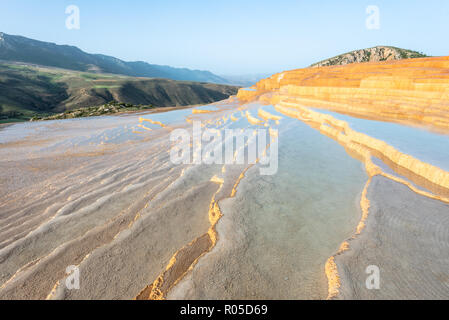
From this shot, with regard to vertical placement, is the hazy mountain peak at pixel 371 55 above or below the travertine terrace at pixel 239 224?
above

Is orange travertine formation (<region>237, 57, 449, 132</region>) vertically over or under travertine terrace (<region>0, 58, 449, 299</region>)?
over

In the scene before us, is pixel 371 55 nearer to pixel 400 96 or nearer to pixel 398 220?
pixel 400 96

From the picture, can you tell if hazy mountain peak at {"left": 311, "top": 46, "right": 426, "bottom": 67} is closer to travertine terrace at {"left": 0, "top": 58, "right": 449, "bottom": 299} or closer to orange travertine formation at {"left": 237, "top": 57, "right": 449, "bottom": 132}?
orange travertine formation at {"left": 237, "top": 57, "right": 449, "bottom": 132}

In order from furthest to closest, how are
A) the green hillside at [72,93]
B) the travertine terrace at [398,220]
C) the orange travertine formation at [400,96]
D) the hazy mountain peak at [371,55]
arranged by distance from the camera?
1. the hazy mountain peak at [371,55]
2. the green hillside at [72,93]
3. the orange travertine formation at [400,96]
4. the travertine terrace at [398,220]

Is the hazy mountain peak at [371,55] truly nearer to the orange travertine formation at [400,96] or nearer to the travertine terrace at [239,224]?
the orange travertine formation at [400,96]

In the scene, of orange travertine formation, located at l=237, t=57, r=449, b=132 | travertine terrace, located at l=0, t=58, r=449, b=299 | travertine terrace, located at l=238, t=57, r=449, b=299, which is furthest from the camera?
orange travertine formation, located at l=237, t=57, r=449, b=132

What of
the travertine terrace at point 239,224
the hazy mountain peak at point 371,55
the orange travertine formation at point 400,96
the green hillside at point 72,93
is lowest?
the travertine terrace at point 239,224

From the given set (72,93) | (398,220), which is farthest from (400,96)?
(72,93)

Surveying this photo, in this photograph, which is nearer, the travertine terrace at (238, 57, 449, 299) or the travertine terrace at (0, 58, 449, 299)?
the travertine terrace at (238, 57, 449, 299)

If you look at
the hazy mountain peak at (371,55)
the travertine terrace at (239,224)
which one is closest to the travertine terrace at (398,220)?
the travertine terrace at (239,224)

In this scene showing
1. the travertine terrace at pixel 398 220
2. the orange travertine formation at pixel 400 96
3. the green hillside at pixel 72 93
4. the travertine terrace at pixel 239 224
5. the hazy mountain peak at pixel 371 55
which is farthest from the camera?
the hazy mountain peak at pixel 371 55

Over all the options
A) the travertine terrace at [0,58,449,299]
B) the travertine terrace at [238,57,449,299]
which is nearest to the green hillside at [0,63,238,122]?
the travertine terrace at [0,58,449,299]

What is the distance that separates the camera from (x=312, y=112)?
12.9 metres
